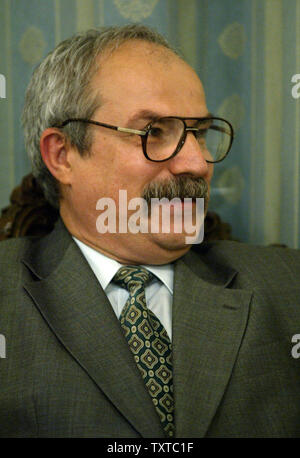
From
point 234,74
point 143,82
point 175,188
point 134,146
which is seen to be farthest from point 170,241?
point 234,74

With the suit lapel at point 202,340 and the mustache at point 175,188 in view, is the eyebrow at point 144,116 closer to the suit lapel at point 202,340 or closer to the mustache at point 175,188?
the mustache at point 175,188

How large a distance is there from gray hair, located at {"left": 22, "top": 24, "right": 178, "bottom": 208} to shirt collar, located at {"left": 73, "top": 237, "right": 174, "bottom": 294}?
Result: 25 centimetres

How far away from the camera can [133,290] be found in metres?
1.16

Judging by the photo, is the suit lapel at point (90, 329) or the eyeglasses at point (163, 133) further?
the eyeglasses at point (163, 133)

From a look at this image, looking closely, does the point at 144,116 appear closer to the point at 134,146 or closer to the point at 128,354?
the point at 134,146

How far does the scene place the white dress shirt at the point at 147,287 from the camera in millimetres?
1176

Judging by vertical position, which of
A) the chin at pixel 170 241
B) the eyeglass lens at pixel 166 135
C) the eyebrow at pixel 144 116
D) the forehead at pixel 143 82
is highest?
the forehead at pixel 143 82

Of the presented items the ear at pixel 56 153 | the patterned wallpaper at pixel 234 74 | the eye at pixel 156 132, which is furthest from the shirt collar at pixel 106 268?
Result: the patterned wallpaper at pixel 234 74

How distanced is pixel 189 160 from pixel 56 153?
36 cm

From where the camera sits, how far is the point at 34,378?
984 mm

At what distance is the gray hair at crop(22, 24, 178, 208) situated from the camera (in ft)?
3.91

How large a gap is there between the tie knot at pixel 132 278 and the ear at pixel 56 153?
280 millimetres

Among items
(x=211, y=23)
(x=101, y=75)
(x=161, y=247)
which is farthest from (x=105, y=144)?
(x=211, y=23)
